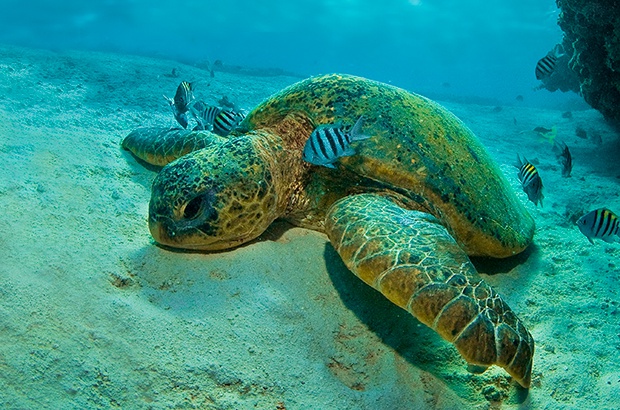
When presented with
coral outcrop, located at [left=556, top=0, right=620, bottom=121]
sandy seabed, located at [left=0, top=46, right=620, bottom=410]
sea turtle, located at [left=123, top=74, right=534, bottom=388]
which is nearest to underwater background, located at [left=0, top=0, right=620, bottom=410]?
sandy seabed, located at [left=0, top=46, right=620, bottom=410]

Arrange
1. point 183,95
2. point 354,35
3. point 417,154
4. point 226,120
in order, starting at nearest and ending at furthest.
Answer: point 417,154 → point 226,120 → point 183,95 → point 354,35

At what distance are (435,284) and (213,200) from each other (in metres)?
1.79

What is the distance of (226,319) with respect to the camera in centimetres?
250

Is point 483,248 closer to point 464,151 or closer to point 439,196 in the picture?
point 439,196

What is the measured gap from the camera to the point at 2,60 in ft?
27.6

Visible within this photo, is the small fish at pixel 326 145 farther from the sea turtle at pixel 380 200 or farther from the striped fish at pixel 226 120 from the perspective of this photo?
the striped fish at pixel 226 120

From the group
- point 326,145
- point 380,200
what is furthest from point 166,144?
point 380,200

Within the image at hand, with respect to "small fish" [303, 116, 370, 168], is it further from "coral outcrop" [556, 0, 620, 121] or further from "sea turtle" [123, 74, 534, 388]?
"coral outcrop" [556, 0, 620, 121]

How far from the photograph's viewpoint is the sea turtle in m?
2.27

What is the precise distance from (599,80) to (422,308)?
7447mm

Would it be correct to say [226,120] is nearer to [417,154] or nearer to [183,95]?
[183,95]

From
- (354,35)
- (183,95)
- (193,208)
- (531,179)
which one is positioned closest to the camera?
(193,208)

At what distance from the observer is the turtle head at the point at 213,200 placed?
3.09 metres

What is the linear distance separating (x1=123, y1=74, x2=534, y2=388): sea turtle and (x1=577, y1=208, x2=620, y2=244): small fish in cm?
49
